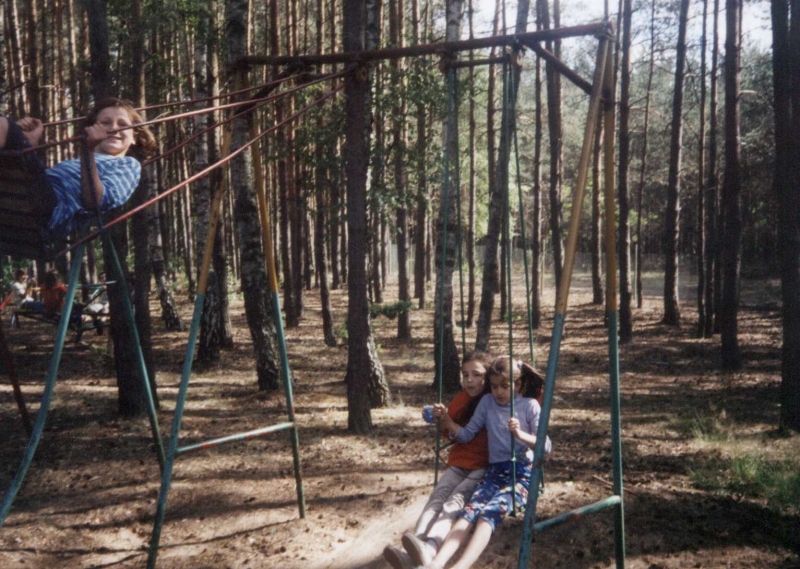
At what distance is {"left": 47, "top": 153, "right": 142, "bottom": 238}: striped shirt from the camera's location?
3176mm

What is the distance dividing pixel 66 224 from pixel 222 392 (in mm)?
6460

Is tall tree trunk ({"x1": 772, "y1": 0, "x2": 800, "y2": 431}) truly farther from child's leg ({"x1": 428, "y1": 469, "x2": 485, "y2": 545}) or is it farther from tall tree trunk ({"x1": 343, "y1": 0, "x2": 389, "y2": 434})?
child's leg ({"x1": 428, "y1": 469, "x2": 485, "y2": 545})

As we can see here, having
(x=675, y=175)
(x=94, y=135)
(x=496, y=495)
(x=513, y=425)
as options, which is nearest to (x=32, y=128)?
(x=94, y=135)

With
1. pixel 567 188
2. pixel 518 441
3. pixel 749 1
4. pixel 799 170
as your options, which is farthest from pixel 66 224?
pixel 567 188

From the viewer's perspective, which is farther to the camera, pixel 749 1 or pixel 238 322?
pixel 238 322

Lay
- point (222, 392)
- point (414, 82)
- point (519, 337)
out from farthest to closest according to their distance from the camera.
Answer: point (519, 337) < point (414, 82) < point (222, 392)

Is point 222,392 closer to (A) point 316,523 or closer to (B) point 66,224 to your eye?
(A) point 316,523

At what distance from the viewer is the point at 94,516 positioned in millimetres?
5203

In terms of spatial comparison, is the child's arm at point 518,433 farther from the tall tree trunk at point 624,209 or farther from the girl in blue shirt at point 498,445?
the tall tree trunk at point 624,209

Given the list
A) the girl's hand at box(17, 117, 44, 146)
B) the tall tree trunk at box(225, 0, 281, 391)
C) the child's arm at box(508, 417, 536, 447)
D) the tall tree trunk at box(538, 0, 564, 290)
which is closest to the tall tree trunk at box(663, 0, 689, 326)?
the tall tree trunk at box(538, 0, 564, 290)

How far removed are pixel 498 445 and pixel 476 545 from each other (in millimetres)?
677

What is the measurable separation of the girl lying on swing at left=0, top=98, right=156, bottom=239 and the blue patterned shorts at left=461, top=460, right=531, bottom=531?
2547 millimetres

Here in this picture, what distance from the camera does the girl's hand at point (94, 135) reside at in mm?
3125

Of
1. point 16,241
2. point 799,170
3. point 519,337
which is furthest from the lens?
point 519,337
